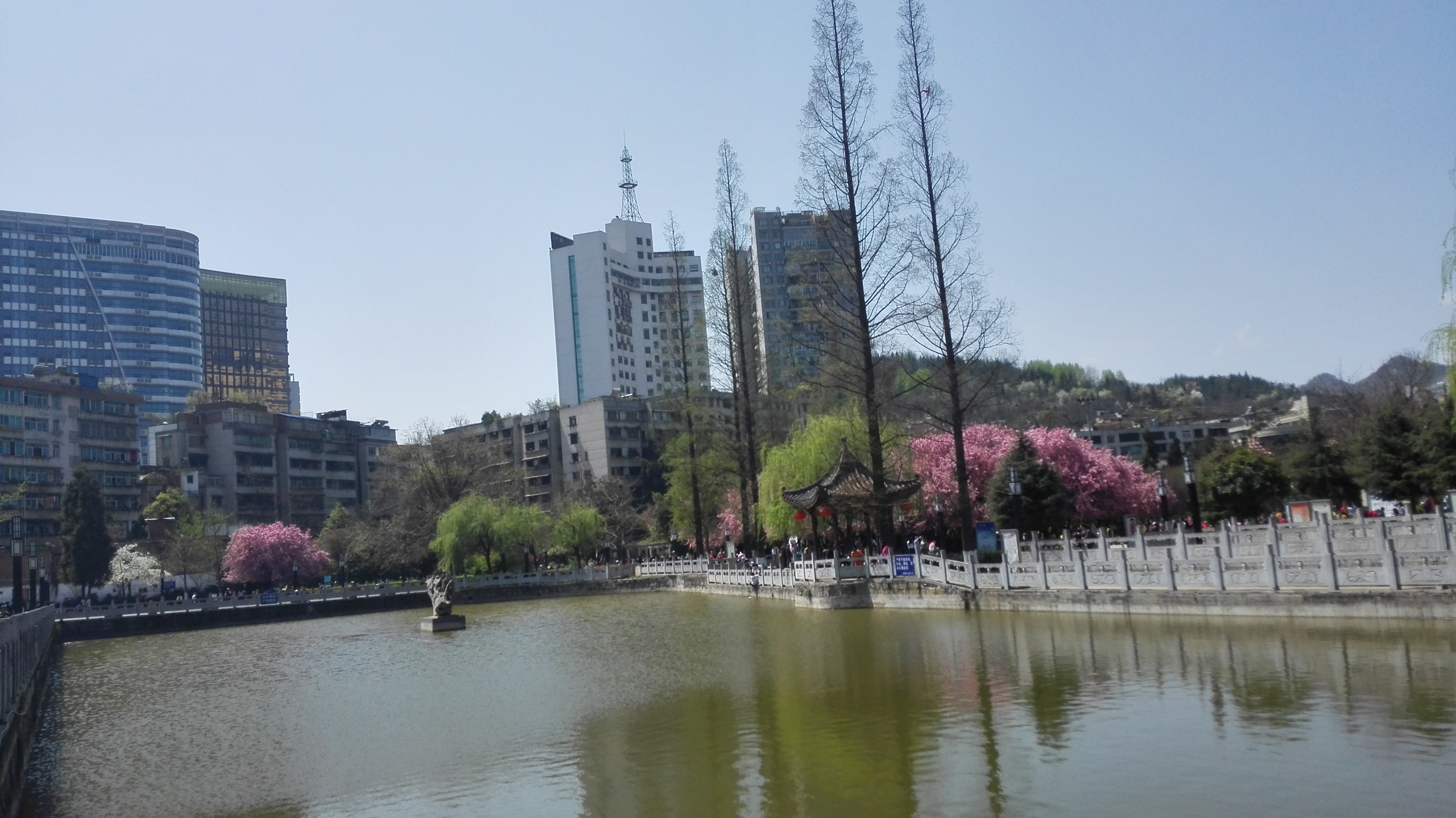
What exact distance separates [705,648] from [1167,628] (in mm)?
8534

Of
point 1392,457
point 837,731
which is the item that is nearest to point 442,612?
point 837,731

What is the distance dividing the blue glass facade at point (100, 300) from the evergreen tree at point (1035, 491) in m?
99.0

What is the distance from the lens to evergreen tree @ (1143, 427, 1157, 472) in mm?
76875

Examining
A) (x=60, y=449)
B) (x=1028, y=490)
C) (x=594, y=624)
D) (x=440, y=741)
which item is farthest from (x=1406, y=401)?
(x=60, y=449)

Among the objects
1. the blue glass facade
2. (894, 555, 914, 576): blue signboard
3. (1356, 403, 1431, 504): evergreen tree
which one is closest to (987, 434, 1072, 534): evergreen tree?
(894, 555, 914, 576): blue signboard

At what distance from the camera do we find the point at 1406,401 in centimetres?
4362

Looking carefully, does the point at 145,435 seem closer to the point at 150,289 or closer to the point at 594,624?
the point at 150,289

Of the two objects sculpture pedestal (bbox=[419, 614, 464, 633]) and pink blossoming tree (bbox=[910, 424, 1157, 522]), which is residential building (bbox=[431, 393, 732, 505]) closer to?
pink blossoming tree (bbox=[910, 424, 1157, 522])

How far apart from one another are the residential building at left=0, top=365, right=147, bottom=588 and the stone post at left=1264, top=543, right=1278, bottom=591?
60.9m

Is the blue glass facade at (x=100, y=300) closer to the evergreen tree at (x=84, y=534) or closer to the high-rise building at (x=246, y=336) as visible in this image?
the high-rise building at (x=246, y=336)

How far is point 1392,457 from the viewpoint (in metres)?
31.9

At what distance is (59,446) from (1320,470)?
70.4 meters

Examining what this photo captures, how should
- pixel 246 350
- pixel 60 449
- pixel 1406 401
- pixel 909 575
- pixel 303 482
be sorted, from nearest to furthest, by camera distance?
1. pixel 909 575
2. pixel 1406 401
3. pixel 60 449
4. pixel 303 482
5. pixel 246 350

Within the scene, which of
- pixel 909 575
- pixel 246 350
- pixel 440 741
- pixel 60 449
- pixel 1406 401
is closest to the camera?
pixel 440 741
